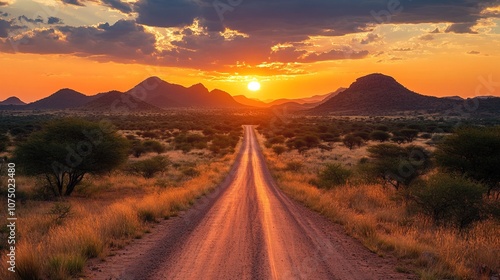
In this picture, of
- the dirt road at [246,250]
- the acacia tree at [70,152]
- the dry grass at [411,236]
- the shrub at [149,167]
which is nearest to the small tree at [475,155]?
the dry grass at [411,236]

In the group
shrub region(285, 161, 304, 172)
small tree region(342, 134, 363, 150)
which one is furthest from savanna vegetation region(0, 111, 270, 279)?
small tree region(342, 134, 363, 150)

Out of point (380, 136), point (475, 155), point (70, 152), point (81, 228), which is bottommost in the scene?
point (380, 136)

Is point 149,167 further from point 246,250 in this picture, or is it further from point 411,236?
point 411,236

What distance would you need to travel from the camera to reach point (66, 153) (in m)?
24.5

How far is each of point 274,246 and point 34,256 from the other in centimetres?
683

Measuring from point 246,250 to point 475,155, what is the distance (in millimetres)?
16128

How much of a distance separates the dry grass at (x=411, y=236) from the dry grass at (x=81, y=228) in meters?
7.66

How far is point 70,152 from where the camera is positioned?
25.0 metres

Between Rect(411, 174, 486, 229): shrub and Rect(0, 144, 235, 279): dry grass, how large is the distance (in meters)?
11.5

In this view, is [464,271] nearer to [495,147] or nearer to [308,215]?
[308,215]

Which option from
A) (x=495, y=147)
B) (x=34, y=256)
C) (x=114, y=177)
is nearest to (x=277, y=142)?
(x=114, y=177)

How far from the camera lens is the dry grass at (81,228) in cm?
889

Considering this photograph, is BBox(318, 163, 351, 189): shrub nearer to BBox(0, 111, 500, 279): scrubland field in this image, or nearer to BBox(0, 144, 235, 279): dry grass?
BBox(0, 111, 500, 279): scrubland field

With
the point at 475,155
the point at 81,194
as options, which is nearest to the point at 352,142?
the point at 475,155
